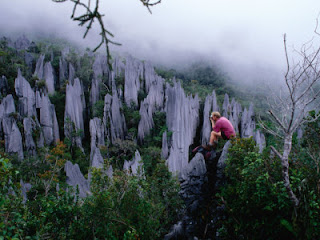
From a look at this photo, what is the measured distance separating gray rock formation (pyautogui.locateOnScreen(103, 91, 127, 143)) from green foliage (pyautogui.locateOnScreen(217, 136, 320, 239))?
21692 mm

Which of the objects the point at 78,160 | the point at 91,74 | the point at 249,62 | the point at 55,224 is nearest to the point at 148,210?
the point at 55,224

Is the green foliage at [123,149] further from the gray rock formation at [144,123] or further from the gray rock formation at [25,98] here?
the gray rock formation at [25,98]

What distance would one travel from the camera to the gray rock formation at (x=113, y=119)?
25.5 m

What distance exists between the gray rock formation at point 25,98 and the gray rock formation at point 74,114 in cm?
358

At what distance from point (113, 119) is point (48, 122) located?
23.2ft

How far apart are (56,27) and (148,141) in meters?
60.2

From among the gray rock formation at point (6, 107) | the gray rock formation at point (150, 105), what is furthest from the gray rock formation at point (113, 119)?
the gray rock formation at point (6, 107)

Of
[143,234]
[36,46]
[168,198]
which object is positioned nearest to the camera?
[143,234]

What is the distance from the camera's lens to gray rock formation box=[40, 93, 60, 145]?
79.6ft

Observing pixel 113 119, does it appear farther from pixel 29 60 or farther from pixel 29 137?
pixel 29 60

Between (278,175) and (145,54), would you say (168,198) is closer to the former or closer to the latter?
(278,175)

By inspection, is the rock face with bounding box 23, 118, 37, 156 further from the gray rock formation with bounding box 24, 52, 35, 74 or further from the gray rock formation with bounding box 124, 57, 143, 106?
the gray rock formation with bounding box 24, 52, 35, 74

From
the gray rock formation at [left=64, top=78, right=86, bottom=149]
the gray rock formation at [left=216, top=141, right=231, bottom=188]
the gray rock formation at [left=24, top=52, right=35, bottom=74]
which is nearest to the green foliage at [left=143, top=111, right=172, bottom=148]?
the gray rock formation at [left=64, top=78, right=86, bottom=149]

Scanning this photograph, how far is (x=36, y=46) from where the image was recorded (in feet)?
144
